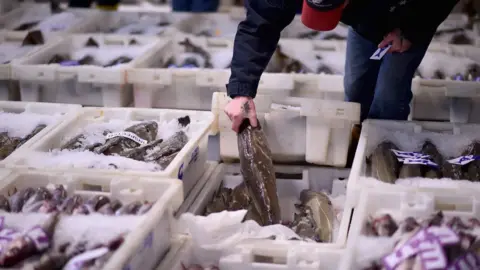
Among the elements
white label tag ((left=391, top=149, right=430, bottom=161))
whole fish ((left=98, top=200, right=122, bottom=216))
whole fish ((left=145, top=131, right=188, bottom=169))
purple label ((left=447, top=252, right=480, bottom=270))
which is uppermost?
purple label ((left=447, top=252, right=480, bottom=270))

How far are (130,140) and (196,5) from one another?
3.20m

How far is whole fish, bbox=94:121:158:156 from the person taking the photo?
93.9 inches

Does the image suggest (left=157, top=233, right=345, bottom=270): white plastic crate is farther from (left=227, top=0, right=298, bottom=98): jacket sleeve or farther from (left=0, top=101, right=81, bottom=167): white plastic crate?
(left=0, top=101, right=81, bottom=167): white plastic crate

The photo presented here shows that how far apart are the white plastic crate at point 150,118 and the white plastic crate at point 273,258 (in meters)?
0.33

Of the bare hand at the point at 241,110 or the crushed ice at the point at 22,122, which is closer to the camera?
the bare hand at the point at 241,110

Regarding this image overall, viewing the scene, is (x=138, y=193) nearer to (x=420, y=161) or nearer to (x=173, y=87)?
(x=420, y=161)

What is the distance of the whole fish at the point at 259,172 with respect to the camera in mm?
2336

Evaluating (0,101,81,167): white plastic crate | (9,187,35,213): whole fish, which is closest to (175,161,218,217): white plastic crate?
(9,187,35,213): whole fish

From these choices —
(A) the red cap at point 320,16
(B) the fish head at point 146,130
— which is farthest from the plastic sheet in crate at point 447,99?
(B) the fish head at point 146,130

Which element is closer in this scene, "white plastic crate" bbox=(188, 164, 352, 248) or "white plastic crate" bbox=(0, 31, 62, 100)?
"white plastic crate" bbox=(188, 164, 352, 248)

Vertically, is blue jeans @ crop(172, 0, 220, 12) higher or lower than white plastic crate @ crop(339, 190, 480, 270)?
lower

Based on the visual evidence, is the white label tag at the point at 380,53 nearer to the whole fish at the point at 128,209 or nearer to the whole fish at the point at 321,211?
the whole fish at the point at 321,211

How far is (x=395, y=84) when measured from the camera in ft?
8.81

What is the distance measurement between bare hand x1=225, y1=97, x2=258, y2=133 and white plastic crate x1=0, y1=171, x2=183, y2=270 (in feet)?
1.68
